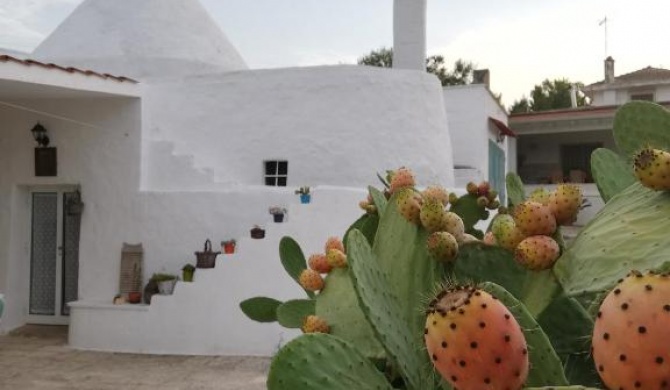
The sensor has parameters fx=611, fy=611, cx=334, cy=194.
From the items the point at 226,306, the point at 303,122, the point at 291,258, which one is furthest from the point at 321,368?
the point at 303,122

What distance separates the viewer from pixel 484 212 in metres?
3.24

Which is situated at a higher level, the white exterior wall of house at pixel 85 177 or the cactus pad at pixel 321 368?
the white exterior wall of house at pixel 85 177

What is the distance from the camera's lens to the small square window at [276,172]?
32.1 ft

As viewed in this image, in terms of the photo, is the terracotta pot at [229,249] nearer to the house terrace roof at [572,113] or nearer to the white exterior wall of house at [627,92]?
the house terrace roof at [572,113]

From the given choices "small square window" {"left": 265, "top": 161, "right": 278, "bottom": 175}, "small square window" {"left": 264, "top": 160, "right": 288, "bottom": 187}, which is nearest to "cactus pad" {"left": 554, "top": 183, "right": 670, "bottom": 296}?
"small square window" {"left": 264, "top": 160, "right": 288, "bottom": 187}

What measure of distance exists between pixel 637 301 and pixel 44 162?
9.69m

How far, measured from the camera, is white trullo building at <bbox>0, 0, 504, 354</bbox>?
815 cm

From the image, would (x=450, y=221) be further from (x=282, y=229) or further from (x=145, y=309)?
(x=145, y=309)

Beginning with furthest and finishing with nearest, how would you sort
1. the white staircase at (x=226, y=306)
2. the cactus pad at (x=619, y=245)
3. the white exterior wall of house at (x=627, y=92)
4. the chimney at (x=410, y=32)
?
the white exterior wall of house at (x=627, y=92) < the chimney at (x=410, y=32) < the white staircase at (x=226, y=306) < the cactus pad at (x=619, y=245)

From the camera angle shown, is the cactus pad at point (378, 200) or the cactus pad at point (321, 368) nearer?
the cactus pad at point (321, 368)

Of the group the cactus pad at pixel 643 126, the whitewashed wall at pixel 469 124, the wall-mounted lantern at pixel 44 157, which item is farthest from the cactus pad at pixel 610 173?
the whitewashed wall at pixel 469 124

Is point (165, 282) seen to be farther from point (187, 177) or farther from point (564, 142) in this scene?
point (564, 142)

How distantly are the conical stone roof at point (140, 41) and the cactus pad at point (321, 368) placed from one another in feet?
30.6

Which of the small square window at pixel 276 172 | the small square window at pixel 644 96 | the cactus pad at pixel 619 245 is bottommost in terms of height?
the cactus pad at pixel 619 245
